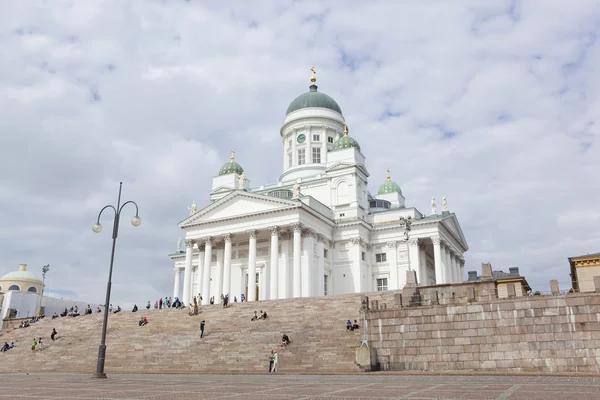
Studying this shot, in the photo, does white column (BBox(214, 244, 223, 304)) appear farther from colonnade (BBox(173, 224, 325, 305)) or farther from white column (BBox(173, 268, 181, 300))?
white column (BBox(173, 268, 181, 300))

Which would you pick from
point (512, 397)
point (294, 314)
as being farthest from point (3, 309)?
point (512, 397)

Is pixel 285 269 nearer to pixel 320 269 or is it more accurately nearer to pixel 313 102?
pixel 320 269

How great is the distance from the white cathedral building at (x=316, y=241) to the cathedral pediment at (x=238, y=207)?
10 cm

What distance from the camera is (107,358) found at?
2972cm

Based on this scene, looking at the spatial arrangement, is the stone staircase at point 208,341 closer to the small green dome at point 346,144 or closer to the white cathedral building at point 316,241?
the white cathedral building at point 316,241

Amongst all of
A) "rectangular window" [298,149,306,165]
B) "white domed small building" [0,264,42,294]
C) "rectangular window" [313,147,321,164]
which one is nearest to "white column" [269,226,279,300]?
"rectangular window" [313,147,321,164]

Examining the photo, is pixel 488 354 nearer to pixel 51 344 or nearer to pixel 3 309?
pixel 51 344

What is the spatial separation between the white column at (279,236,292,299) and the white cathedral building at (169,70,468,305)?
0.31ft

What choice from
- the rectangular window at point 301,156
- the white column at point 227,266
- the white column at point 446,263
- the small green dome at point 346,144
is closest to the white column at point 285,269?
the white column at point 227,266

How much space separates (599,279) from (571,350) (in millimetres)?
3569

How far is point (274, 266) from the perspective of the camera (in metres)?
47.3

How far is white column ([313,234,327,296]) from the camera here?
4947cm

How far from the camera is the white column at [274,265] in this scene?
46.9 meters

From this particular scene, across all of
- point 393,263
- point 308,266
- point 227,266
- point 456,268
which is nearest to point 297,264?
point 308,266
